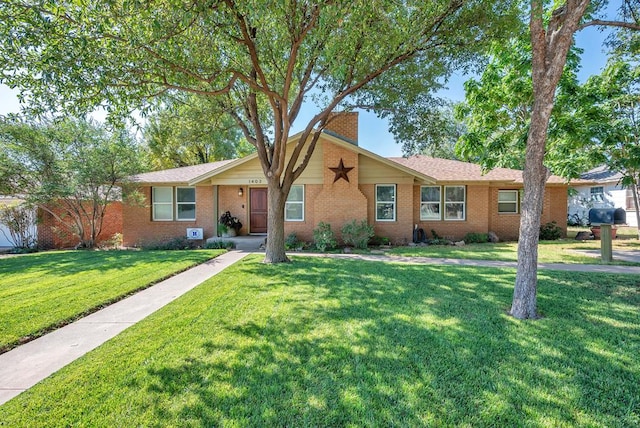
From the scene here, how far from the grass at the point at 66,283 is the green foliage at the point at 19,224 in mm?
5170

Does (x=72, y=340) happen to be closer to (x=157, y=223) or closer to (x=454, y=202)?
(x=157, y=223)

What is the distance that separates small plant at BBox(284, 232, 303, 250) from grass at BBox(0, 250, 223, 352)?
9.08 ft

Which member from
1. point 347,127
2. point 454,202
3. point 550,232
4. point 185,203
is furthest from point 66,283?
point 550,232

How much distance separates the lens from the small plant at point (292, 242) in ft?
38.2

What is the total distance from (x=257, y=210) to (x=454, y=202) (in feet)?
30.2

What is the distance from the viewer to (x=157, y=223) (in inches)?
536

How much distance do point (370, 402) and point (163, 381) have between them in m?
1.99

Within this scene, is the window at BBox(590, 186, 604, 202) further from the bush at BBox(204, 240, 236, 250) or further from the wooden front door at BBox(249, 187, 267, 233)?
the bush at BBox(204, 240, 236, 250)

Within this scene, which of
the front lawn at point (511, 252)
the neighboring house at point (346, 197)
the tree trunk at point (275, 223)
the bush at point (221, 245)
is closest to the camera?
the tree trunk at point (275, 223)

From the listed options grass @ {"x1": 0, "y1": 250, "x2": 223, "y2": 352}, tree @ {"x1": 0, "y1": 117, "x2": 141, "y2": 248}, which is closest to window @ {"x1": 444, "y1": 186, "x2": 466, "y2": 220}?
grass @ {"x1": 0, "y1": 250, "x2": 223, "y2": 352}

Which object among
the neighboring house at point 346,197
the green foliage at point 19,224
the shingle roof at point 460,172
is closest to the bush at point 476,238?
the neighboring house at point 346,197

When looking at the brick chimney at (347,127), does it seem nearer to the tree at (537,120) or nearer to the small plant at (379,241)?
the small plant at (379,241)

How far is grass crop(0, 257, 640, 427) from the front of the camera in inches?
96.5

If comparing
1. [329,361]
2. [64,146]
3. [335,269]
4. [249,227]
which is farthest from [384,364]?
[64,146]
